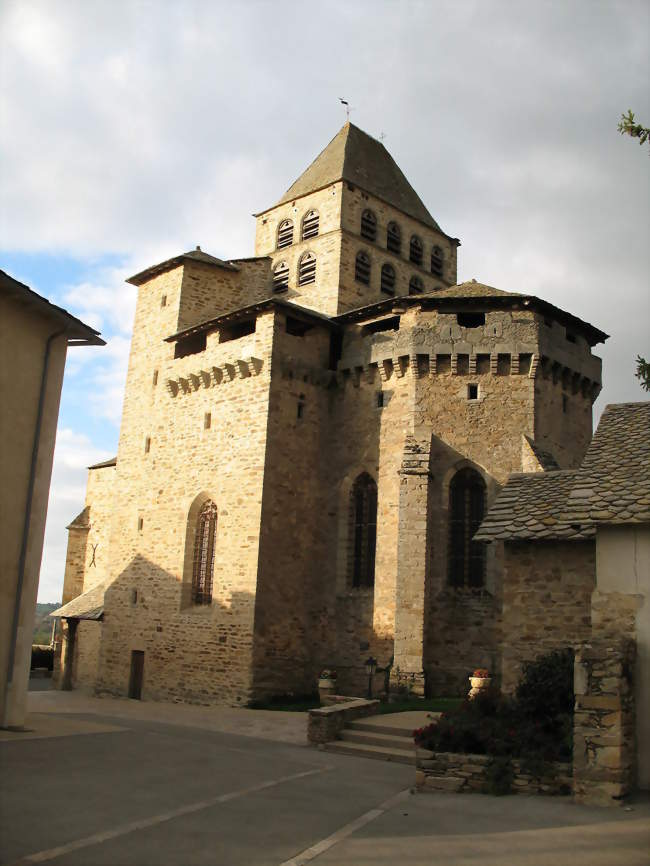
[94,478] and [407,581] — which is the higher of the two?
[94,478]

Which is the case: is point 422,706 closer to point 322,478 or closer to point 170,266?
point 322,478

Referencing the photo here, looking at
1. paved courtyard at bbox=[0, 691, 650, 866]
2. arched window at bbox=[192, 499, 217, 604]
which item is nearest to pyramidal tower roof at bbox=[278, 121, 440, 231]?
arched window at bbox=[192, 499, 217, 604]

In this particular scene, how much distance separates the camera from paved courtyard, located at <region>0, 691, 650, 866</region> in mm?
7324

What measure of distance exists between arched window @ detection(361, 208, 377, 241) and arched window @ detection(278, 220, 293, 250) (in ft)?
9.46

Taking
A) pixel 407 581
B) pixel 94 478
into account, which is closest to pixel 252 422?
pixel 407 581

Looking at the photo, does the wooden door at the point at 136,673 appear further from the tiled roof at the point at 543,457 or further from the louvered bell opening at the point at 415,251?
the louvered bell opening at the point at 415,251

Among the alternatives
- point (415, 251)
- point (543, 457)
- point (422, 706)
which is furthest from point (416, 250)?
point (422, 706)

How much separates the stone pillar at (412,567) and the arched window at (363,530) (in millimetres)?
2102

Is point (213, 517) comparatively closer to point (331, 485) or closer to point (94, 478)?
point (331, 485)

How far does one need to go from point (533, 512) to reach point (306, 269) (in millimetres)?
17913

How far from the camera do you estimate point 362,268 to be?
28.6 m

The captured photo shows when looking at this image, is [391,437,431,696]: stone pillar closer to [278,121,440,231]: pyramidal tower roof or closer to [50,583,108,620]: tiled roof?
[50,583,108,620]: tiled roof

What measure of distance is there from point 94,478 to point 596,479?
23.9 meters

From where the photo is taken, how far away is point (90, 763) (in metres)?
11.1
